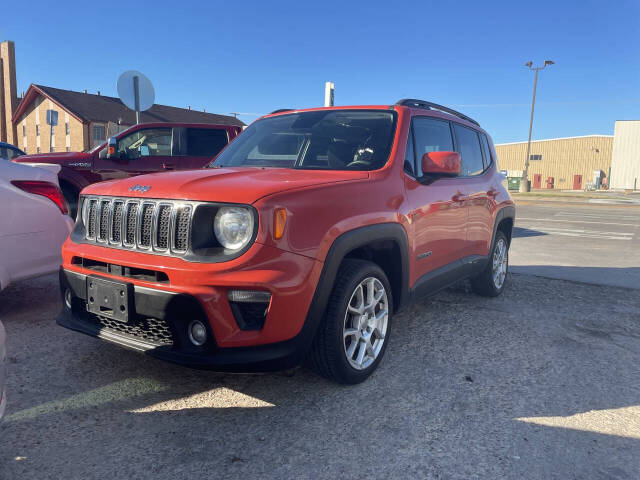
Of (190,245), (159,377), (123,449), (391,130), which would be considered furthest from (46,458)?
(391,130)

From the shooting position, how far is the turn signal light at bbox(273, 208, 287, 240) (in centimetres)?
251

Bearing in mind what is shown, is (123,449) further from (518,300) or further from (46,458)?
(518,300)

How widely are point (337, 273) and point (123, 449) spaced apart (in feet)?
4.65

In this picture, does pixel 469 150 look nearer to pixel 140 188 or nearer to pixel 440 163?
pixel 440 163

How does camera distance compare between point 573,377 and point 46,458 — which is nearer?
point 46,458

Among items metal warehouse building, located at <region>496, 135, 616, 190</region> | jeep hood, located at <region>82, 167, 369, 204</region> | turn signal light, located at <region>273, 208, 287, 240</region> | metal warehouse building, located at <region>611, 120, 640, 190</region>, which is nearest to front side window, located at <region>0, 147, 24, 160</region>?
jeep hood, located at <region>82, 167, 369, 204</region>

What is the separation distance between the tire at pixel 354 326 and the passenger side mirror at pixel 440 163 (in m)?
0.89

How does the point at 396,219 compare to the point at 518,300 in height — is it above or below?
above

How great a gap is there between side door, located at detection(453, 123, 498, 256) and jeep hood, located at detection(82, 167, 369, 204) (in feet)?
5.47

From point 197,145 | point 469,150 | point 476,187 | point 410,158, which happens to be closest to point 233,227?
point 410,158

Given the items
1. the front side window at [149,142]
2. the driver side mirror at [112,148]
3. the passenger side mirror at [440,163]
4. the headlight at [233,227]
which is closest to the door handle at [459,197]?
the passenger side mirror at [440,163]

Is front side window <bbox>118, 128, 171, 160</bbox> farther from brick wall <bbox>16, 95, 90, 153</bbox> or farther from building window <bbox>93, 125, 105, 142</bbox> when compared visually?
building window <bbox>93, 125, 105, 142</bbox>

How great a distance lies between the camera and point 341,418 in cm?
269

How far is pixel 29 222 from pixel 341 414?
113 inches
